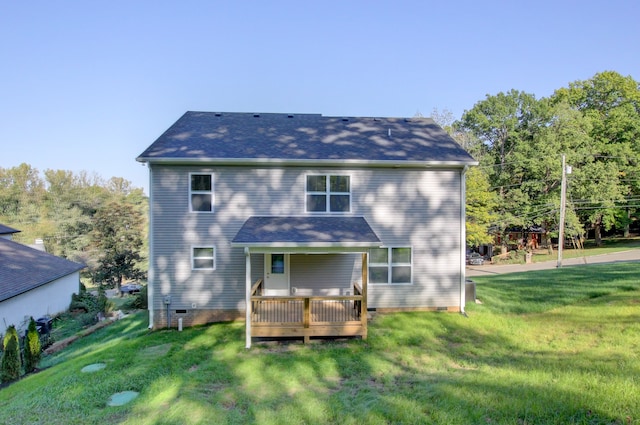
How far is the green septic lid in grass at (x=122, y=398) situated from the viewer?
543 cm

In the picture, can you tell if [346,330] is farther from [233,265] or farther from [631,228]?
[631,228]

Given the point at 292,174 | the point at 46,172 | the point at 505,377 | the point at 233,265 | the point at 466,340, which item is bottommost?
the point at 466,340

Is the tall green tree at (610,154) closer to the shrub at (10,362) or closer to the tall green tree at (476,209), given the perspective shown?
the tall green tree at (476,209)

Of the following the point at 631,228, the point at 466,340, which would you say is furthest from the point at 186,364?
the point at 631,228

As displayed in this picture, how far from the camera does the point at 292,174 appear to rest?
33.8 feet

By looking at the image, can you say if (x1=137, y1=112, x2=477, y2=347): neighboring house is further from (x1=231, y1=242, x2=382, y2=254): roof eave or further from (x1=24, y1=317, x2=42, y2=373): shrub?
(x1=24, y1=317, x2=42, y2=373): shrub

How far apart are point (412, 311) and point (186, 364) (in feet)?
21.5

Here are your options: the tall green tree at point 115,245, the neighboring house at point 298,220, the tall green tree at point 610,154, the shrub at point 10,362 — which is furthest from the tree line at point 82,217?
the tall green tree at point 610,154

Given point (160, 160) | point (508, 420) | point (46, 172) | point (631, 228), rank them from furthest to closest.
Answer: point (46, 172) → point (631, 228) → point (160, 160) → point (508, 420)

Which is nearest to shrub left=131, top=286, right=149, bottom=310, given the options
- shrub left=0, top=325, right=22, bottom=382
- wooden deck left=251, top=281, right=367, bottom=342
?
shrub left=0, top=325, right=22, bottom=382

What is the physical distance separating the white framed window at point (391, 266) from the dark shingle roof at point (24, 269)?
45.1ft

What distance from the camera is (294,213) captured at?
10.3 metres

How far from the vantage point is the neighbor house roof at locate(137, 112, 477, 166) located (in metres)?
10.0

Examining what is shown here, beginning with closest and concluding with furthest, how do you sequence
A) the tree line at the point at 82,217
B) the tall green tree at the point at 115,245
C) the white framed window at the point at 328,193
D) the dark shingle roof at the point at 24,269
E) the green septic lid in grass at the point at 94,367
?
the green septic lid in grass at the point at 94,367
the white framed window at the point at 328,193
the dark shingle roof at the point at 24,269
the tall green tree at the point at 115,245
the tree line at the point at 82,217
